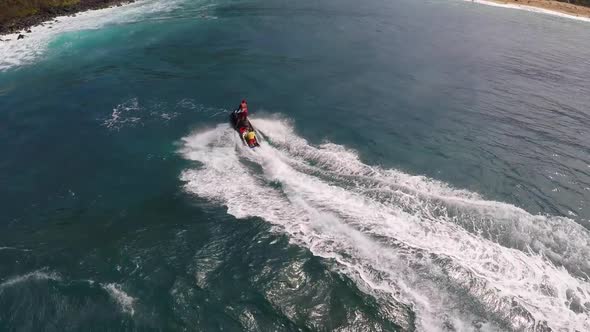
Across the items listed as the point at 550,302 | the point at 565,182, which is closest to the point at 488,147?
the point at 565,182

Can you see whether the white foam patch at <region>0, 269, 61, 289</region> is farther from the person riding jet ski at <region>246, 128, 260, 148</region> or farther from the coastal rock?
the coastal rock

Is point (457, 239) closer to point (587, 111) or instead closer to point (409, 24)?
point (587, 111)

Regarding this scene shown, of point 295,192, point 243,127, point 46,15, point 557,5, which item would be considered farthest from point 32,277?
point 557,5

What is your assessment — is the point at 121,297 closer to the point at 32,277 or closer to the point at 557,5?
the point at 32,277

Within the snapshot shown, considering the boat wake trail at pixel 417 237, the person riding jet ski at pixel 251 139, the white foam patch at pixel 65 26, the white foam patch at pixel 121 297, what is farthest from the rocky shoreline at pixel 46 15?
the white foam patch at pixel 121 297

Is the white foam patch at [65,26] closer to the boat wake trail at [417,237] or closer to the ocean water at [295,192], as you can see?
the ocean water at [295,192]

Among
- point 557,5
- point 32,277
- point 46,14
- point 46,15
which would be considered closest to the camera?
point 32,277
